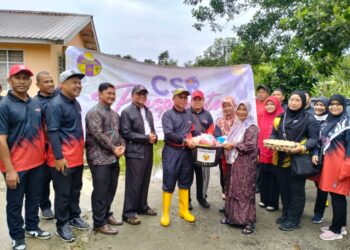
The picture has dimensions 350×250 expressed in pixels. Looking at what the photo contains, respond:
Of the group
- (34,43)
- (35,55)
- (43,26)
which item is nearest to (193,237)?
(34,43)

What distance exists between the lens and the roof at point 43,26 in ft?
32.9

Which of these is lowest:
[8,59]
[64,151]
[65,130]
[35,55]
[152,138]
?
[64,151]

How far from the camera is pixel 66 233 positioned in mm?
3529

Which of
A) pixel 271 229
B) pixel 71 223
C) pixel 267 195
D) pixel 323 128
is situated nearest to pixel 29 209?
pixel 71 223

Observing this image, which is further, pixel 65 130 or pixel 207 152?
pixel 207 152

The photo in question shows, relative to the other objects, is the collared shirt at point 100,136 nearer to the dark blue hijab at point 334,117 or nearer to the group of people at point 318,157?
the group of people at point 318,157

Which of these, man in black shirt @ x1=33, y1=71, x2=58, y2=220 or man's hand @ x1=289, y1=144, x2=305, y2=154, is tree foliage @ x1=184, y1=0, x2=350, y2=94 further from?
man in black shirt @ x1=33, y1=71, x2=58, y2=220

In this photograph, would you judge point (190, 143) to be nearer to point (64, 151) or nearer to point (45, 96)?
point (64, 151)

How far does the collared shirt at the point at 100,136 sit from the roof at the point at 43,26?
23.9 feet

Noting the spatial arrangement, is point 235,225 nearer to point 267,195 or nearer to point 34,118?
point 267,195

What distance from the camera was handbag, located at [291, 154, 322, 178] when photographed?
3.74 m

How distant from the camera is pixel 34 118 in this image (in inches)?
129

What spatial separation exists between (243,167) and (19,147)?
2.57 m

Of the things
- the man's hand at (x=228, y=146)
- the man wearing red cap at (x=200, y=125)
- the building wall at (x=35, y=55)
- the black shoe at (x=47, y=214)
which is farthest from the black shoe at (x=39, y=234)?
the building wall at (x=35, y=55)
